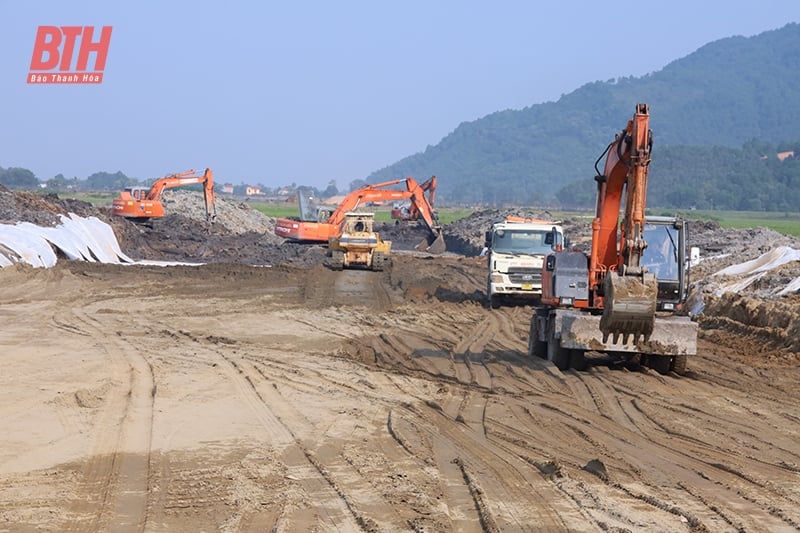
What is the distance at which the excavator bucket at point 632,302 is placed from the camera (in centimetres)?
1232

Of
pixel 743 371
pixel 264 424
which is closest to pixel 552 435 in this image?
pixel 264 424

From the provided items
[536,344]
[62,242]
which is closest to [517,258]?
[536,344]

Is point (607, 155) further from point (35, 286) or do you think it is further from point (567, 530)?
point (35, 286)

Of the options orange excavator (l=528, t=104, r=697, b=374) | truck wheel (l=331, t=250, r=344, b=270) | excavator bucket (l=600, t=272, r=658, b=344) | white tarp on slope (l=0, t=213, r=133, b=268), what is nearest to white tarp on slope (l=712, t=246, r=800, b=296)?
orange excavator (l=528, t=104, r=697, b=374)

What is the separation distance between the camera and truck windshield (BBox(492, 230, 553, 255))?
2430 cm

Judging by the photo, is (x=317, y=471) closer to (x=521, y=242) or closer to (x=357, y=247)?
(x=521, y=242)

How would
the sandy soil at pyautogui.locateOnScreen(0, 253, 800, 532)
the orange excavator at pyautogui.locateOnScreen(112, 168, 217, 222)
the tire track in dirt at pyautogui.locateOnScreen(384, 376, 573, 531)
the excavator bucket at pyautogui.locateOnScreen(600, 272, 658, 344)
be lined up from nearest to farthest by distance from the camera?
the tire track in dirt at pyautogui.locateOnScreen(384, 376, 573, 531) → the sandy soil at pyautogui.locateOnScreen(0, 253, 800, 532) → the excavator bucket at pyautogui.locateOnScreen(600, 272, 658, 344) → the orange excavator at pyautogui.locateOnScreen(112, 168, 217, 222)

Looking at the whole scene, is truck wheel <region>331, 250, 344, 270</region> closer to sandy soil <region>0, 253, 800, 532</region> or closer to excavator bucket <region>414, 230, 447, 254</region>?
excavator bucket <region>414, 230, 447, 254</region>

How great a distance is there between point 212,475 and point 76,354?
7.62 metres

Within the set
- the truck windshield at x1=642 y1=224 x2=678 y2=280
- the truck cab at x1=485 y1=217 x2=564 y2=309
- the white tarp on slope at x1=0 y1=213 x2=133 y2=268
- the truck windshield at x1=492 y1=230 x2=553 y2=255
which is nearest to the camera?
the truck windshield at x1=642 y1=224 x2=678 y2=280

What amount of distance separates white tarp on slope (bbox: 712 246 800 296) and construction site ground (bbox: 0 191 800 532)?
179cm

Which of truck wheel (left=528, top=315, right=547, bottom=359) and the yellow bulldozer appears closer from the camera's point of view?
truck wheel (left=528, top=315, right=547, bottom=359)

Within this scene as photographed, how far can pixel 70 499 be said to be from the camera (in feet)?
24.9

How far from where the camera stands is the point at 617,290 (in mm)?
12359
